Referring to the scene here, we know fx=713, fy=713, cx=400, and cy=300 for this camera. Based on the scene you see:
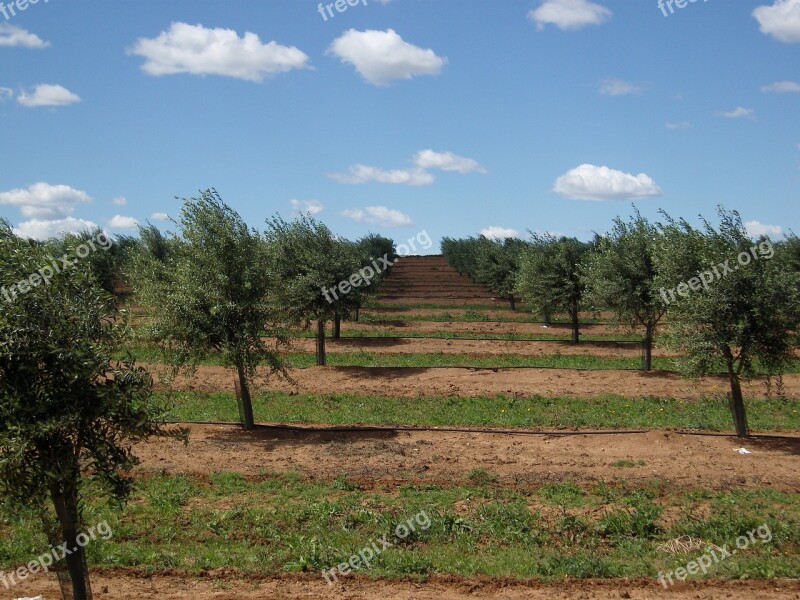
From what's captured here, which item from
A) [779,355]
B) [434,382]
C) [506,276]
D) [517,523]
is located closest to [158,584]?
[517,523]

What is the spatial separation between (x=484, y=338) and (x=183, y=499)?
26024 mm

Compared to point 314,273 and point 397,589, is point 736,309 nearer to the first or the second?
point 397,589

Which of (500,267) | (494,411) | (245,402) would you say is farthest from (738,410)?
(500,267)

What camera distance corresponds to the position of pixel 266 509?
1307cm

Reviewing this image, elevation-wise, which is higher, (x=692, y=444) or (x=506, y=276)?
(x=506, y=276)

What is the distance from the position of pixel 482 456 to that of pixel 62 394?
10872 mm

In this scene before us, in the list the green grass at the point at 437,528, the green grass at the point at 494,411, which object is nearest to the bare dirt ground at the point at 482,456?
the green grass at the point at 437,528

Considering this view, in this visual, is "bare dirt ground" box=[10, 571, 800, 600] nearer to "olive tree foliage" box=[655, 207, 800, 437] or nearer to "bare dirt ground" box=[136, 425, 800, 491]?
"bare dirt ground" box=[136, 425, 800, 491]

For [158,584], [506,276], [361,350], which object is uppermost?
[506,276]

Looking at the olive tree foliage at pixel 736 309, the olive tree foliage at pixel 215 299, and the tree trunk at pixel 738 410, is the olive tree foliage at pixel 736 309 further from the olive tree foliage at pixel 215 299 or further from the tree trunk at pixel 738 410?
the olive tree foliage at pixel 215 299

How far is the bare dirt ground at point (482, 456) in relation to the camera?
15.0 m

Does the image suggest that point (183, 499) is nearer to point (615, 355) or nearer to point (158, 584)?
point (158, 584)

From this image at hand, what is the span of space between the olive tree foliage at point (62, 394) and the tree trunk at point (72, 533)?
0.01 meters

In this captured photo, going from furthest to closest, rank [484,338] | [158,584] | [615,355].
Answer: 1. [484,338]
2. [615,355]
3. [158,584]
